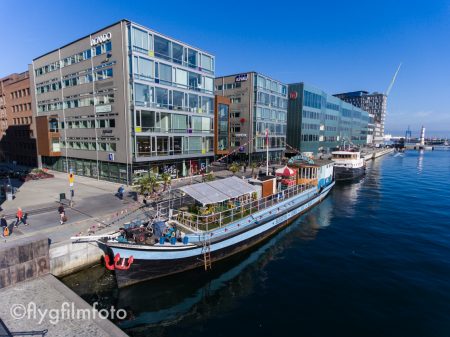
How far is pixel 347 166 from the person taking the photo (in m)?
59.2

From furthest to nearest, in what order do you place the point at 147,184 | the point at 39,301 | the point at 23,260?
the point at 147,184 → the point at 23,260 → the point at 39,301

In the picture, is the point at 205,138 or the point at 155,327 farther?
the point at 205,138

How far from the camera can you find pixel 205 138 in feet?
159

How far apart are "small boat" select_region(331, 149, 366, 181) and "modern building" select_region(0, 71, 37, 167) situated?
6563 centimetres

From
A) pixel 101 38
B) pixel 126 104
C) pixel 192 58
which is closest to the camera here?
pixel 126 104

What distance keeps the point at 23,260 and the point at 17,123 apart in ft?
204

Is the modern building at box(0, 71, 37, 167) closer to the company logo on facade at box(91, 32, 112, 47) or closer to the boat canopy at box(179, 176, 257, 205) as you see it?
the company logo on facade at box(91, 32, 112, 47)

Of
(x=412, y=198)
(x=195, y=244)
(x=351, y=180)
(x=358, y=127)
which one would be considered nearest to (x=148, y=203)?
(x=195, y=244)

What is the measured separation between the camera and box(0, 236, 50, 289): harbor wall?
14.0m

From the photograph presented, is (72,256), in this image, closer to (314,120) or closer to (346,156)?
(346,156)

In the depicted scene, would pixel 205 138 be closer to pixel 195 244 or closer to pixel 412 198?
pixel 195 244

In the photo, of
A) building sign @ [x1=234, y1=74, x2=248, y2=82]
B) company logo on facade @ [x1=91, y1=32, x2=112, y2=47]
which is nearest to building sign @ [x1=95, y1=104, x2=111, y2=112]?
company logo on facade @ [x1=91, y1=32, x2=112, y2=47]

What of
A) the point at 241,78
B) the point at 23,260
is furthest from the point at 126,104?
the point at 241,78

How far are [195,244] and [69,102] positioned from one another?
4151 cm
